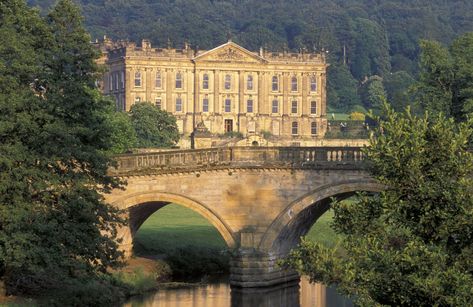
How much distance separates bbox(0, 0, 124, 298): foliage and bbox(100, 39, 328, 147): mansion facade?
3512 inches

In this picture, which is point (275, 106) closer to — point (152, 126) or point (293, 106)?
point (293, 106)

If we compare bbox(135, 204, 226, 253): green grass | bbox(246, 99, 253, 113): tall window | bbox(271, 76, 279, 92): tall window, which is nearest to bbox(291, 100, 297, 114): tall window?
bbox(271, 76, 279, 92): tall window

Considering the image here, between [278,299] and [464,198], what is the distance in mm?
22573

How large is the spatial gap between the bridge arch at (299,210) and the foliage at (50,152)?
33.3ft

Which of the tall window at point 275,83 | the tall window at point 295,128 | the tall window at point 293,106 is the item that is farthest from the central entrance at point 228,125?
the tall window at point 293,106

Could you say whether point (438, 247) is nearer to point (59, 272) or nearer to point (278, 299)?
point (59, 272)

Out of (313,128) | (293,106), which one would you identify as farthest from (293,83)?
(313,128)

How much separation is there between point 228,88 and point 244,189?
86498 mm

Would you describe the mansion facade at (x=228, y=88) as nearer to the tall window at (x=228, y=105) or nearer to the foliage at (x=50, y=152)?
the tall window at (x=228, y=105)

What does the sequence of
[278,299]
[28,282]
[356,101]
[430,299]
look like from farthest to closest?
[356,101]
[278,299]
[28,282]
[430,299]

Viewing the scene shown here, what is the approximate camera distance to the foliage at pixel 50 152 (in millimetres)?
36812

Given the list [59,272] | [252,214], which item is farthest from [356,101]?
[59,272]

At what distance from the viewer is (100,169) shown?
38844 millimetres

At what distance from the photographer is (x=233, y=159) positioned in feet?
160
